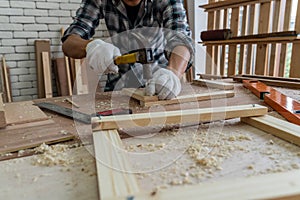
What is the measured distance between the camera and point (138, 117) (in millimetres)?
646

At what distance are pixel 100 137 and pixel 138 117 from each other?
129 millimetres

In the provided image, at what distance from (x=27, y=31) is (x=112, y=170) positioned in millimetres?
2727

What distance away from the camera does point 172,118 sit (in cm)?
64

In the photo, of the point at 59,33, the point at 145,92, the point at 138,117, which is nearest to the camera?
the point at 138,117

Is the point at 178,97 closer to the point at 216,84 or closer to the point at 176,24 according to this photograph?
the point at 216,84

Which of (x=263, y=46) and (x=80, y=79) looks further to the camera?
(x=80, y=79)

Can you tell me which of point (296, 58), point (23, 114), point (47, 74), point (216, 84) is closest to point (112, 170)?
point (23, 114)

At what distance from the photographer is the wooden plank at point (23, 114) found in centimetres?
75

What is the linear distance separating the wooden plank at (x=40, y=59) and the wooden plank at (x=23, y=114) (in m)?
1.92

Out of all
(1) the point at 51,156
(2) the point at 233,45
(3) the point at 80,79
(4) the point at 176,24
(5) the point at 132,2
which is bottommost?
(3) the point at 80,79

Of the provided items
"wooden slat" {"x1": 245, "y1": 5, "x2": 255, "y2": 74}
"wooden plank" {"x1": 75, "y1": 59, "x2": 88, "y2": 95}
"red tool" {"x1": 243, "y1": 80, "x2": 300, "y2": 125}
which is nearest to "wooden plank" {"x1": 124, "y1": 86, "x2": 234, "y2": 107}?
"red tool" {"x1": 243, "y1": 80, "x2": 300, "y2": 125}

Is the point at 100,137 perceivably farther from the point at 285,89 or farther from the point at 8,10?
the point at 8,10

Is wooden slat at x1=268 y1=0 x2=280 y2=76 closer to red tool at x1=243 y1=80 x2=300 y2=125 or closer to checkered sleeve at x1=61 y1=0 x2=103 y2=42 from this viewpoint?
red tool at x1=243 y1=80 x2=300 y2=125

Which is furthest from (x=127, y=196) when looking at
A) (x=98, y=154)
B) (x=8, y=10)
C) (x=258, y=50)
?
(x=8, y=10)
